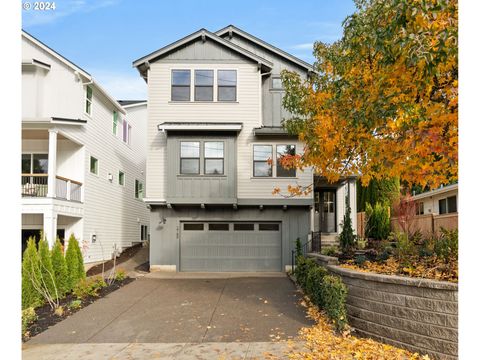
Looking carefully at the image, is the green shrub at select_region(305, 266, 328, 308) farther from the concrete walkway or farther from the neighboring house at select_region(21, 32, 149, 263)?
the neighboring house at select_region(21, 32, 149, 263)

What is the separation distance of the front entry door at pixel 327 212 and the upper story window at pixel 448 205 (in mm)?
6856

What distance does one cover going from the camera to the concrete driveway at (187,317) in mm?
8203

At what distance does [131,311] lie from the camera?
34.2 ft

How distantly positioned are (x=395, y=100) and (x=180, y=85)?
12.3 metres

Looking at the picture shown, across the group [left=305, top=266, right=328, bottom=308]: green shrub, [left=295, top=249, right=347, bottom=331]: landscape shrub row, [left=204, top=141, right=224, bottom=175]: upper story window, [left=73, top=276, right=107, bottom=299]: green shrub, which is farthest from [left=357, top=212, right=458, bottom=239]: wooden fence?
[left=73, top=276, right=107, bottom=299]: green shrub

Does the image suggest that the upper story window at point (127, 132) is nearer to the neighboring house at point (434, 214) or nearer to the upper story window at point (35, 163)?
the upper story window at point (35, 163)

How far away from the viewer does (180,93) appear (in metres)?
18.3

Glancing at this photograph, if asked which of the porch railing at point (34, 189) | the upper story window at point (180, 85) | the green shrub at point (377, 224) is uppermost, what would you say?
the upper story window at point (180, 85)

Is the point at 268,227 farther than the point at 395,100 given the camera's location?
Yes

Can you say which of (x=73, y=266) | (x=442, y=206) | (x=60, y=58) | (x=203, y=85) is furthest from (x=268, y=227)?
(x=442, y=206)

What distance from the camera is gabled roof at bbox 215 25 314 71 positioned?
19016 mm

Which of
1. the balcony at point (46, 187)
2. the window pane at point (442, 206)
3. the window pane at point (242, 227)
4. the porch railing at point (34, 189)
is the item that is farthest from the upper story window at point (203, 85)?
the window pane at point (442, 206)

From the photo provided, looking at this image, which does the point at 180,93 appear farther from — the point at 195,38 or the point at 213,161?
the point at 213,161

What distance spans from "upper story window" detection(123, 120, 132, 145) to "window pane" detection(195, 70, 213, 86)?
28.2 ft
